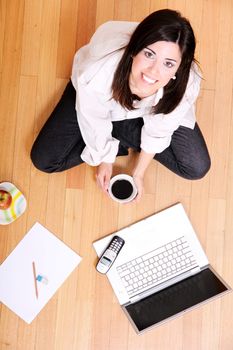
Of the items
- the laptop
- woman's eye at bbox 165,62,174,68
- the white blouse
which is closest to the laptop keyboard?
the laptop

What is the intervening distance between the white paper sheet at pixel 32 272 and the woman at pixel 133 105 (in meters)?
0.25

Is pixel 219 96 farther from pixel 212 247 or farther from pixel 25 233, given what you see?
pixel 25 233

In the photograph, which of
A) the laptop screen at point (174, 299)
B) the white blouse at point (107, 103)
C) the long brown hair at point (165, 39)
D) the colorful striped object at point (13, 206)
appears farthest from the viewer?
the colorful striped object at point (13, 206)

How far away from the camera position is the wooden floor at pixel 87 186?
136cm

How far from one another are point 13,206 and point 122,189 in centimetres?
36

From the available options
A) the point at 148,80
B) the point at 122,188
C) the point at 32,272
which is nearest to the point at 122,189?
the point at 122,188

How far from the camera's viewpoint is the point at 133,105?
105cm

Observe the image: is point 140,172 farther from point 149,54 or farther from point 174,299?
point 149,54

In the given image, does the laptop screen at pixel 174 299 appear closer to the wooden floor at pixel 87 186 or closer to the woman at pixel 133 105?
the wooden floor at pixel 87 186

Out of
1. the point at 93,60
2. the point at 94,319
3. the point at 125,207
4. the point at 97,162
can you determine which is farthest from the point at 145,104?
the point at 94,319

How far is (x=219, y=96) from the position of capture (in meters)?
1.42

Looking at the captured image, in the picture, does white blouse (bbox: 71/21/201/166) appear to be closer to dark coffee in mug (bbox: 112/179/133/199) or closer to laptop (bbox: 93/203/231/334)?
dark coffee in mug (bbox: 112/179/133/199)

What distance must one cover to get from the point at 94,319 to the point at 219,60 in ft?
3.20

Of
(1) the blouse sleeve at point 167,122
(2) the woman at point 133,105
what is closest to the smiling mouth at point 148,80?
(2) the woman at point 133,105
